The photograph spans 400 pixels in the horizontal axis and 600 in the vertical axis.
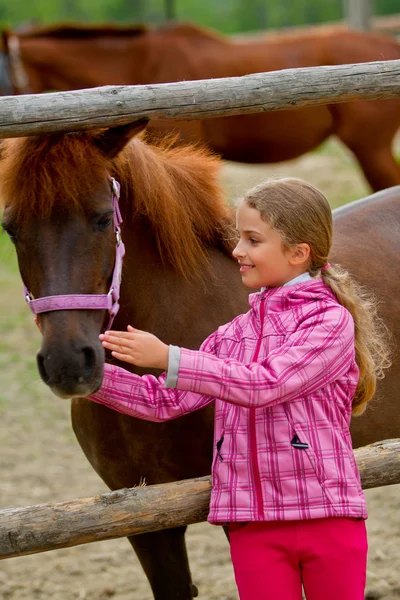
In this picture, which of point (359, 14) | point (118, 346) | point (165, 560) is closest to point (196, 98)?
point (118, 346)

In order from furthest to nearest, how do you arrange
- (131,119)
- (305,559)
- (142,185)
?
(142,185) < (131,119) < (305,559)

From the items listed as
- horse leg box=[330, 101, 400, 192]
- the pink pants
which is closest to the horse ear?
the pink pants

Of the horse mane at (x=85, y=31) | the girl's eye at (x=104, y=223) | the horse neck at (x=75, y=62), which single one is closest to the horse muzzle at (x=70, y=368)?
the girl's eye at (x=104, y=223)

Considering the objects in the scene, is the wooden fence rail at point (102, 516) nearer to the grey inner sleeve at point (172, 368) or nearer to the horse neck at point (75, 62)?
the grey inner sleeve at point (172, 368)

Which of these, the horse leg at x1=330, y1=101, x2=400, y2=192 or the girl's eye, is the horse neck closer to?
the horse leg at x1=330, y1=101, x2=400, y2=192

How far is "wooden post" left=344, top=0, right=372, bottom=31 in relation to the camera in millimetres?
12906

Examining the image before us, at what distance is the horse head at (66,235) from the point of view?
1869 millimetres

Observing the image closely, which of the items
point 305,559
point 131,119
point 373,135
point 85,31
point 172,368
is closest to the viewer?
point 172,368

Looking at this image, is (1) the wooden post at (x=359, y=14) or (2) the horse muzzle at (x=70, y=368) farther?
(1) the wooden post at (x=359, y=14)

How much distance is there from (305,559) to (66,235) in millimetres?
936

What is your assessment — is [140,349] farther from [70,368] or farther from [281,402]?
[281,402]

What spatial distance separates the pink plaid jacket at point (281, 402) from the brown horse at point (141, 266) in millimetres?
242

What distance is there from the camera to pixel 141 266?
2.30 m

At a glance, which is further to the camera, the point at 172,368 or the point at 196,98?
the point at 196,98
